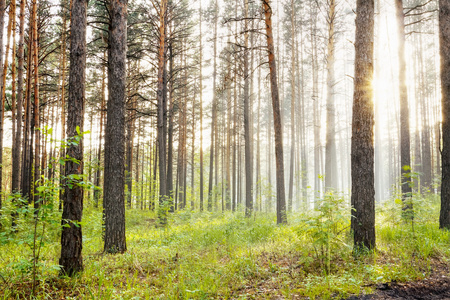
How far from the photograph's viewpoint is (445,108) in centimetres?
640

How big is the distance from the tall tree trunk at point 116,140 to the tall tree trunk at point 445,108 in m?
8.20

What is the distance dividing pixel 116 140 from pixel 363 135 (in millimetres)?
5529

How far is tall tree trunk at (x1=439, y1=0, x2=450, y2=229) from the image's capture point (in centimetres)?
628

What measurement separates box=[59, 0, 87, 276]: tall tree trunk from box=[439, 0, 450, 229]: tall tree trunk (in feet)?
27.7

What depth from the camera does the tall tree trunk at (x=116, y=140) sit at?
19.0 feet

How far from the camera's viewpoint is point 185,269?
15.4 ft

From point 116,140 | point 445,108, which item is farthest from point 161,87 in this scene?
point 445,108

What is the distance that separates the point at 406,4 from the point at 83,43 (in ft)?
74.3

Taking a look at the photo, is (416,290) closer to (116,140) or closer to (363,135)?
(363,135)

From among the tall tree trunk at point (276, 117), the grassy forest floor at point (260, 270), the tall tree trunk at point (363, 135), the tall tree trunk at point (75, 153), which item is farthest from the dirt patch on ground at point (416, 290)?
the tall tree trunk at point (276, 117)

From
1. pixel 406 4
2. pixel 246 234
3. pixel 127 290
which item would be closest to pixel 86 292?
pixel 127 290

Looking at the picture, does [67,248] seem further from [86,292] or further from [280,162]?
[280,162]

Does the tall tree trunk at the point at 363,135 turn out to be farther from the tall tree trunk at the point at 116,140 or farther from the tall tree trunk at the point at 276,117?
the tall tree trunk at the point at 116,140

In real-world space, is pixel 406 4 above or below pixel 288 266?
above
